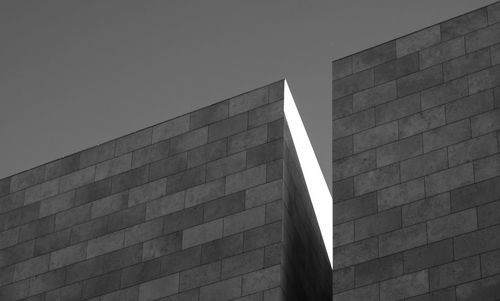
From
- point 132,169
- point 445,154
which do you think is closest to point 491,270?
point 445,154

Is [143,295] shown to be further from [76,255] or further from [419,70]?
→ [419,70]

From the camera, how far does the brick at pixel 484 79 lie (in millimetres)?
41938

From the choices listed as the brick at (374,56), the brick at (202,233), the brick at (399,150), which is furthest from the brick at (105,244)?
the brick at (374,56)

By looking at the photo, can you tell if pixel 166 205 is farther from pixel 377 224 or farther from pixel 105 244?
pixel 377 224

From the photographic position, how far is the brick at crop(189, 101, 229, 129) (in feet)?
152

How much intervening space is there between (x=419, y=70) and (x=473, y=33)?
2.21m

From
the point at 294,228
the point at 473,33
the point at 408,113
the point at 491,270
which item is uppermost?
the point at 473,33

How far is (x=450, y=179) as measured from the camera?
4050cm

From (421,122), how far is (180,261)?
30.8 ft

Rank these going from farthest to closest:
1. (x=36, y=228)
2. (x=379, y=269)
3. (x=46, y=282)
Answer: (x=36, y=228), (x=46, y=282), (x=379, y=269)

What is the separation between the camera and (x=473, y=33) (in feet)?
143

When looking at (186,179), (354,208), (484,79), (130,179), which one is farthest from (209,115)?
(484,79)

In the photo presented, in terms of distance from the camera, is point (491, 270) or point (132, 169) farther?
point (132, 169)

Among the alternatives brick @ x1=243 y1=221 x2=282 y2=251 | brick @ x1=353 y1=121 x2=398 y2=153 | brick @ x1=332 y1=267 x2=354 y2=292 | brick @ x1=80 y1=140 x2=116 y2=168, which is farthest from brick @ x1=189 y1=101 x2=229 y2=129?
brick @ x1=332 y1=267 x2=354 y2=292
